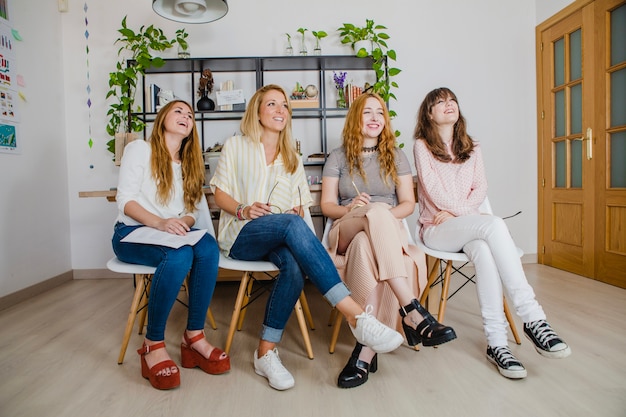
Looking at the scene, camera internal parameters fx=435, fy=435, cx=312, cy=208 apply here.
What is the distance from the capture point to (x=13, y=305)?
2.64 metres

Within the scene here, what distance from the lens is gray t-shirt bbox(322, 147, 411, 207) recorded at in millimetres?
2008

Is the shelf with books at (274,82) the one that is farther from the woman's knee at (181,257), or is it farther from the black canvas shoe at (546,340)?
the black canvas shoe at (546,340)

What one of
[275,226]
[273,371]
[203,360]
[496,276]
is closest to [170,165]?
[275,226]

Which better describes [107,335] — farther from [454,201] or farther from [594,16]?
[594,16]

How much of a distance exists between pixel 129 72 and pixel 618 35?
336 centimetres

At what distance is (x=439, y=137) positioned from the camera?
2.05 m

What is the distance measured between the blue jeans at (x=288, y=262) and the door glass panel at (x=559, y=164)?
8.99ft

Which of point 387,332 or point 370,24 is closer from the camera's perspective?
point 387,332

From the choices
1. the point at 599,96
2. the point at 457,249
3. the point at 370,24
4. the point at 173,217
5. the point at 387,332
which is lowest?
the point at 387,332

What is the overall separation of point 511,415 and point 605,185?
2.35m

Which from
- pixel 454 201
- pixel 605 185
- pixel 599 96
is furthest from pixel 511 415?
pixel 599 96

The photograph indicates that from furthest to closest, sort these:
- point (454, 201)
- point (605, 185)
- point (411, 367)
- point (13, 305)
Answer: point (605, 185), point (13, 305), point (454, 201), point (411, 367)

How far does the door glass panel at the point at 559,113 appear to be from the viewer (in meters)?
3.40

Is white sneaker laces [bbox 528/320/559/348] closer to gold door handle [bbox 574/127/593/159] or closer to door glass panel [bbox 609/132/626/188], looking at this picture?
door glass panel [bbox 609/132/626/188]
